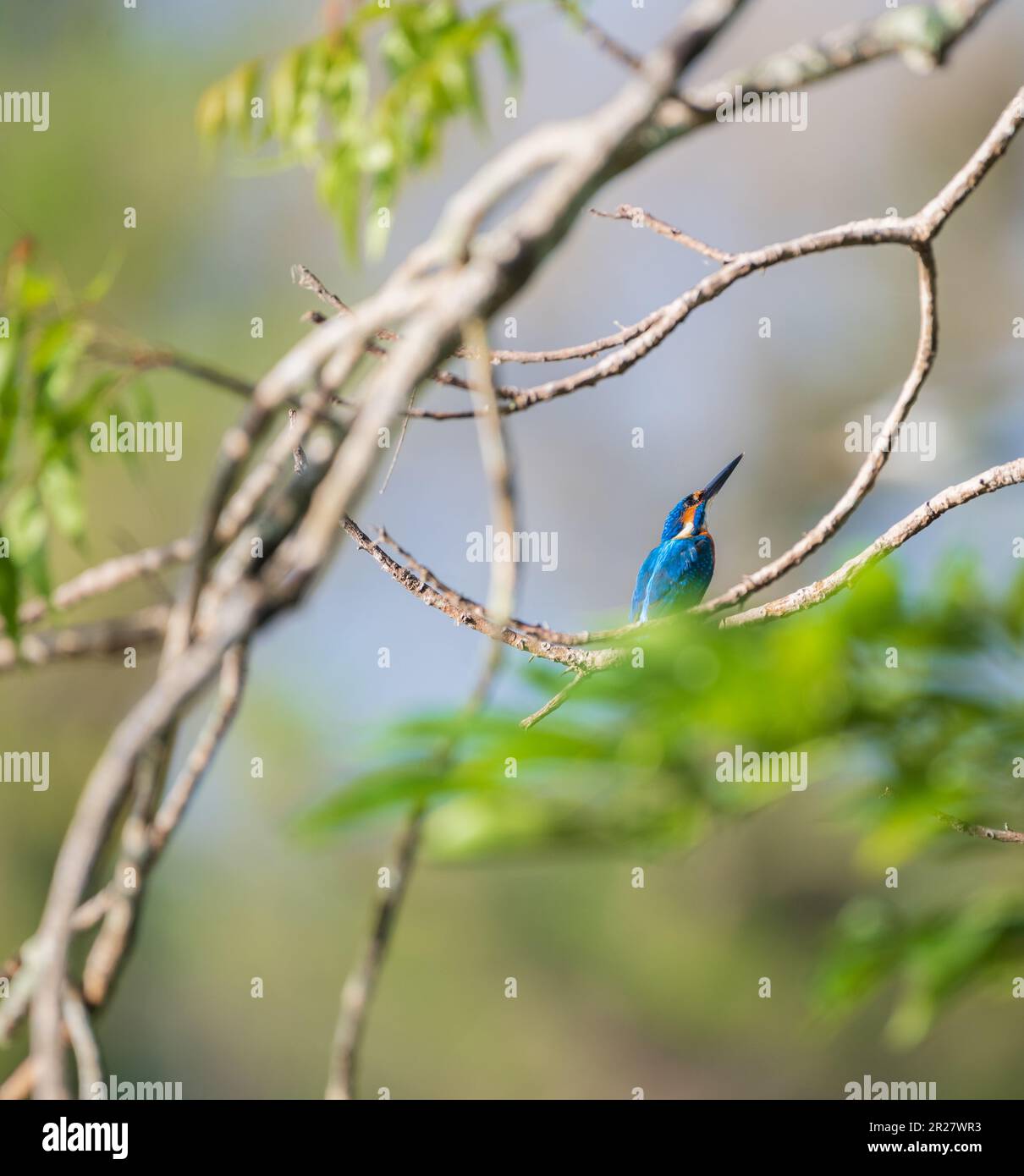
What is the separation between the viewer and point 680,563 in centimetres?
433

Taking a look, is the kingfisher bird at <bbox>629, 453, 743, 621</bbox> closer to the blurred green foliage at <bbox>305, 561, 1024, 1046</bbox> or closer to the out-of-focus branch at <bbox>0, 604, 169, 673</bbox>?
the out-of-focus branch at <bbox>0, 604, 169, 673</bbox>

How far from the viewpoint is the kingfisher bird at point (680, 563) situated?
4.25 metres

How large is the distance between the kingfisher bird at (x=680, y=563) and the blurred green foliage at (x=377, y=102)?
3050 mm

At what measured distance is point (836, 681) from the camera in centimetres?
56

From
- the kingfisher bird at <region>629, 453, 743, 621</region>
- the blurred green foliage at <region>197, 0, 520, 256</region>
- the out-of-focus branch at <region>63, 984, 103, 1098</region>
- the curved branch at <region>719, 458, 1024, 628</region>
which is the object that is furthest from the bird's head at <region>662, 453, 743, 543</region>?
the out-of-focus branch at <region>63, 984, 103, 1098</region>

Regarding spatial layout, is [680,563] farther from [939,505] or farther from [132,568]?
[132,568]

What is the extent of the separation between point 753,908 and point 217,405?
541 cm

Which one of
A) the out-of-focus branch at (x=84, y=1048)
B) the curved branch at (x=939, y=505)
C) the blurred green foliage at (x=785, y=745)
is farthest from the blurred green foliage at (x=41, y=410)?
the curved branch at (x=939, y=505)

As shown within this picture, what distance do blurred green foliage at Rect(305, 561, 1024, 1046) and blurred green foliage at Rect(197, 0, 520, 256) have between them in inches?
27.0

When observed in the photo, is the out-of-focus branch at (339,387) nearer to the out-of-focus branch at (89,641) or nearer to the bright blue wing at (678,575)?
the out-of-focus branch at (89,641)

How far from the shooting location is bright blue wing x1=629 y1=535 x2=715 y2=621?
13.9 feet

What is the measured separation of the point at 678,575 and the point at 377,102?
3.28 meters
